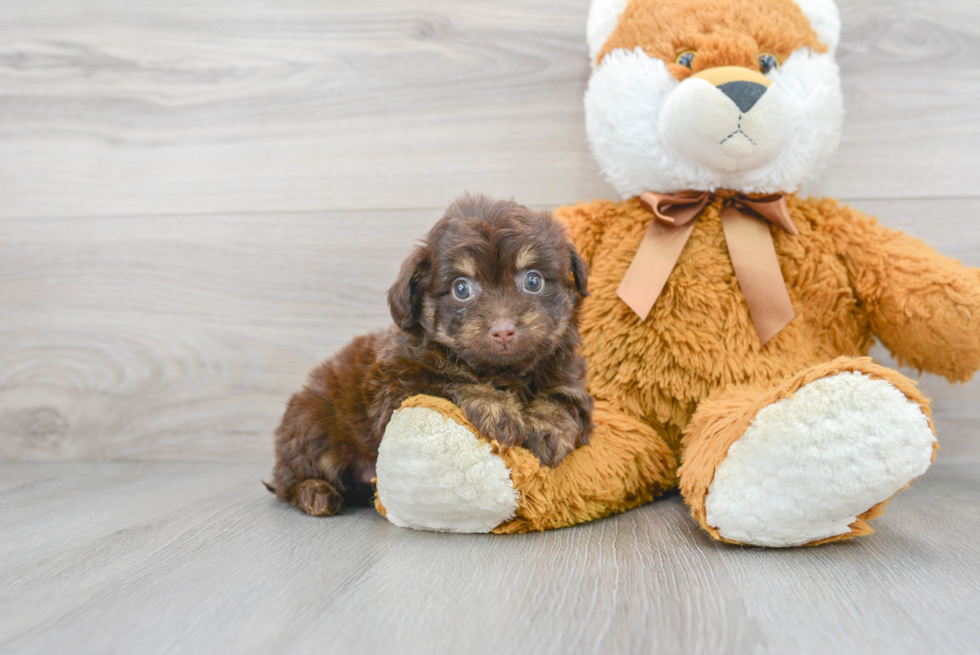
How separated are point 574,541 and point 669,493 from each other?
0.49 m

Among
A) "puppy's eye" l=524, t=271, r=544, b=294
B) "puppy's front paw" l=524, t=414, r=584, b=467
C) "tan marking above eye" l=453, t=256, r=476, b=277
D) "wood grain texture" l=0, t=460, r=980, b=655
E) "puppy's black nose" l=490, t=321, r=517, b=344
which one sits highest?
"tan marking above eye" l=453, t=256, r=476, b=277

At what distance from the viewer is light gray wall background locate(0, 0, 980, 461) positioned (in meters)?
1.99

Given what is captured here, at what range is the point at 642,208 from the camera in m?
1.66

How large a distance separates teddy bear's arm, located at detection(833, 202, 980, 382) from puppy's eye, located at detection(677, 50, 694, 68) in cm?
49

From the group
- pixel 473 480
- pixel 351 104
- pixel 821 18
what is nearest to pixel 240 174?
pixel 351 104

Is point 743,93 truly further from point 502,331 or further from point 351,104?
point 351,104

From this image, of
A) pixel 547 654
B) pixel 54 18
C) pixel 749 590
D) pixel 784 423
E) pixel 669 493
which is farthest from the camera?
pixel 54 18

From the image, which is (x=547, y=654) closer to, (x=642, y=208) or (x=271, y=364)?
(x=642, y=208)

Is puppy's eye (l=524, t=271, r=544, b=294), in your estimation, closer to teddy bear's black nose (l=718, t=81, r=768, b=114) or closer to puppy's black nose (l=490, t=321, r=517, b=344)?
puppy's black nose (l=490, t=321, r=517, b=344)

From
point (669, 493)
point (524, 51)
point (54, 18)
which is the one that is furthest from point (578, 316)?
point (54, 18)

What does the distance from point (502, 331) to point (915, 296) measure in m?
0.94

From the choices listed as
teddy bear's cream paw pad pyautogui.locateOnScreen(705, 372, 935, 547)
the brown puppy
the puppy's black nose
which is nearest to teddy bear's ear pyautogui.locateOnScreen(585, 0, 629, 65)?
the brown puppy

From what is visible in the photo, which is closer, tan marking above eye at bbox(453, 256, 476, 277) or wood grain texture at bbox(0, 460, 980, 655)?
wood grain texture at bbox(0, 460, 980, 655)

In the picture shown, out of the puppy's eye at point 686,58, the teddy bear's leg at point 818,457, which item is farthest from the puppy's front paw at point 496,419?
the puppy's eye at point 686,58
